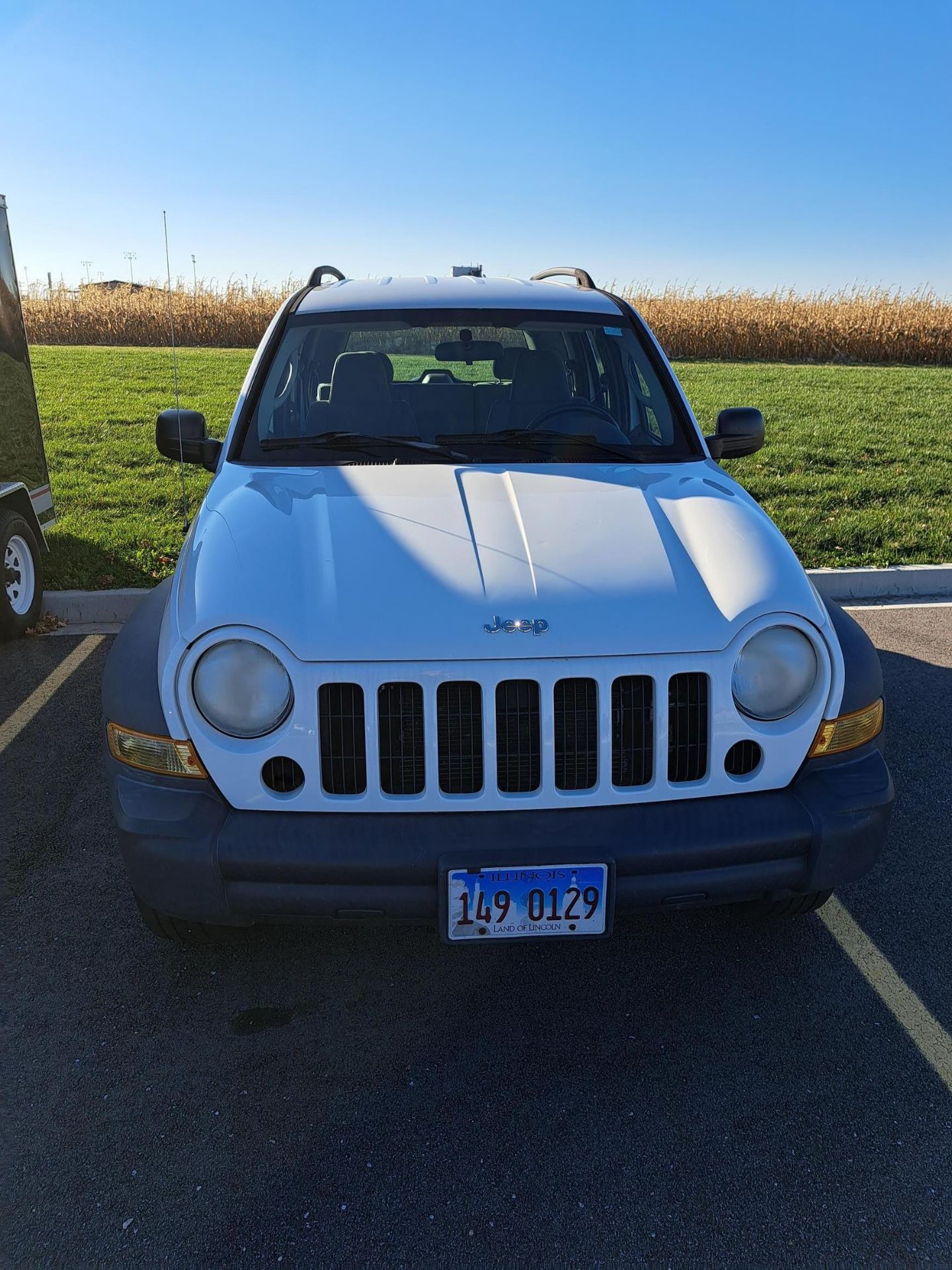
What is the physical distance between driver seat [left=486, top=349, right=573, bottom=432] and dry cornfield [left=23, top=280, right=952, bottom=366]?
1857 centimetres

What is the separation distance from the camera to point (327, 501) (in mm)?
3090

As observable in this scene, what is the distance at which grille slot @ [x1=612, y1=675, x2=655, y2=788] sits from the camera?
8.41ft

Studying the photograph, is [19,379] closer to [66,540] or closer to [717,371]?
[66,540]

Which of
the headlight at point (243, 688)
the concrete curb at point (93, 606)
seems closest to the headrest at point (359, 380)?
the headlight at point (243, 688)

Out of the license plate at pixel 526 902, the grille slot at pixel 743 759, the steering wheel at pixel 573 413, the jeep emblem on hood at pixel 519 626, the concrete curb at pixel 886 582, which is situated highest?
the steering wheel at pixel 573 413

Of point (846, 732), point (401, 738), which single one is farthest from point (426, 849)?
point (846, 732)

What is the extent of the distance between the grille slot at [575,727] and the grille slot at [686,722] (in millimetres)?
202

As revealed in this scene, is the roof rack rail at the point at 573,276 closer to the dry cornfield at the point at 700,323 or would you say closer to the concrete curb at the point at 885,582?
the concrete curb at the point at 885,582

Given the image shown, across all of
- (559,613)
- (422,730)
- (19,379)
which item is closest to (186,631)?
(422,730)

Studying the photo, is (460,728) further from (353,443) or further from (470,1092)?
(353,443)

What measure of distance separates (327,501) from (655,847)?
144 cm

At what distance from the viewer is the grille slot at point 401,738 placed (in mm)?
2514

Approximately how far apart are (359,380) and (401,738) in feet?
5.87

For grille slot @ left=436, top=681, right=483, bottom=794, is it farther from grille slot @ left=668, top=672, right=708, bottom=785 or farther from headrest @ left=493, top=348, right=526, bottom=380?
headrest @ left=493, top=348, right=526, bottom=380
